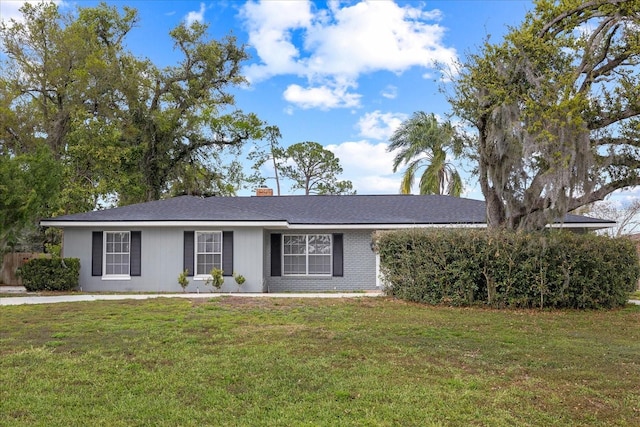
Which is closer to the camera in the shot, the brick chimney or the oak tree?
the oak tree

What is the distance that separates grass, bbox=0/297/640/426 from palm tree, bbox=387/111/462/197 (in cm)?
1838

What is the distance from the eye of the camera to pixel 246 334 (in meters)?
8.59

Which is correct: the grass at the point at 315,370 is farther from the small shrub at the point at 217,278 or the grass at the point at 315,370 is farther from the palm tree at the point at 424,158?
the palm tree at the point at 424,158

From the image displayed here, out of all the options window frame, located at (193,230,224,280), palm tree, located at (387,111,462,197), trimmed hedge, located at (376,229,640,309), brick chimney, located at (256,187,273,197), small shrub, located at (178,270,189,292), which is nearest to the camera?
→ trimmed hedge, located at (376,229,640,309)

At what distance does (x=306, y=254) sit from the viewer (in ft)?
59.8

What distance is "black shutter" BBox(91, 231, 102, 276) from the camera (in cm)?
1720

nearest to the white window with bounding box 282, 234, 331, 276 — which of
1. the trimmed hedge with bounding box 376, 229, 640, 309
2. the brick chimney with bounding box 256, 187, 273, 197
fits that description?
the trimmed hedge with bounding box 376, 229, 640, 309

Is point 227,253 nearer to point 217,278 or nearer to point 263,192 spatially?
point 217,278

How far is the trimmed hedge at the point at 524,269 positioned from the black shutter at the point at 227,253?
629 centimetres

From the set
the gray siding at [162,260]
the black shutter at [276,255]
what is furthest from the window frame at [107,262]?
the black shutter at [276,255]

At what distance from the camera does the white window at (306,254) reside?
1816cm

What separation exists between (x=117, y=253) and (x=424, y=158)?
58.4 feet

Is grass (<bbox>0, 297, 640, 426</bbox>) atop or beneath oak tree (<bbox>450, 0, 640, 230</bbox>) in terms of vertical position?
beneath

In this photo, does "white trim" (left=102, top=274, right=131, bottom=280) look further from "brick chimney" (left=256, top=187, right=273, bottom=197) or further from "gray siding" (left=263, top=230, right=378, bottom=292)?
"brick chimney" (left=256, top=187, right=273, bottom=197)
